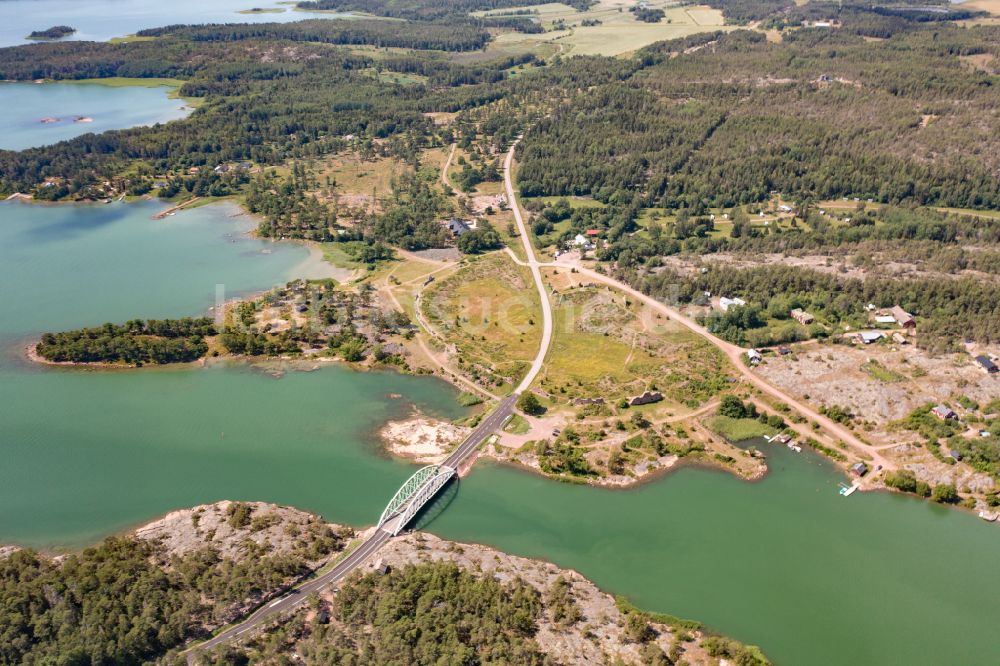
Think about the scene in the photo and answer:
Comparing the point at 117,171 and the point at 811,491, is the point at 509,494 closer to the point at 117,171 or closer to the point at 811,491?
the point at 811,491

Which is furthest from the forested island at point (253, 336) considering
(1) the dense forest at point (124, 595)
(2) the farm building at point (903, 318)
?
(2) the farm building at point (903, 318)

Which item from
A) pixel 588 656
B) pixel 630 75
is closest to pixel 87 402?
pixel 588 656

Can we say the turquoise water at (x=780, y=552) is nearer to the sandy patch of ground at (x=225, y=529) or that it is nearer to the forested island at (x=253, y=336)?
the sandy patch of ground at (x=225, y=529)

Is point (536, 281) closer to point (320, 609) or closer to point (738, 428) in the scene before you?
point (738, 428)

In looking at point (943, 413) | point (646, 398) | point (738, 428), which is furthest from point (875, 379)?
point (646, 398)

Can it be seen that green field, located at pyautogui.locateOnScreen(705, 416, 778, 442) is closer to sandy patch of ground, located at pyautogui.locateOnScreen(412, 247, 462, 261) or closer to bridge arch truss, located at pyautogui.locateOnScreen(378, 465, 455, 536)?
bridge arch truss, located at pyautogui.locateOnScreen(378, 465, 455, 536)

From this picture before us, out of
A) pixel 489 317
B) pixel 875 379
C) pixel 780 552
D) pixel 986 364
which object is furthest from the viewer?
pixel 489 317

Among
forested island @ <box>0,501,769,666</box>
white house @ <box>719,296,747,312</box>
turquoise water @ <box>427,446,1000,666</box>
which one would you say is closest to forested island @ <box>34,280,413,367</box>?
turquoise water @ <box>427,446,1000,666</box>
